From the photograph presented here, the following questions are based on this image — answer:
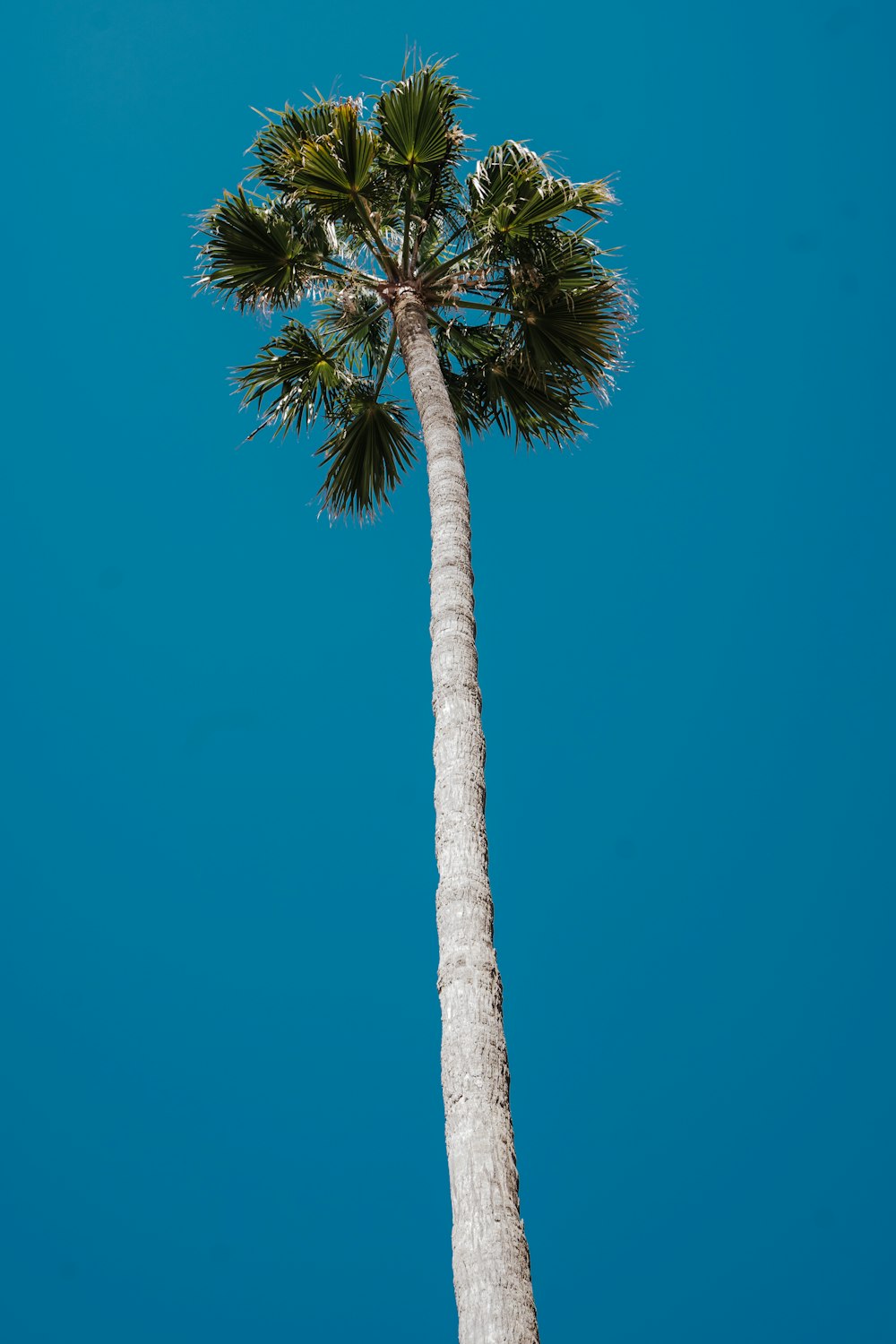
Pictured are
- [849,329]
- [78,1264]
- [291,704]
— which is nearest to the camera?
[78,1264]

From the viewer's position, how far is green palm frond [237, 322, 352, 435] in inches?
384

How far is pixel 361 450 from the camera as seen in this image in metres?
9.97

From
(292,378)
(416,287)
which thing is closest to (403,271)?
(416,287)

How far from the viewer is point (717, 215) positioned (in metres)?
35.2

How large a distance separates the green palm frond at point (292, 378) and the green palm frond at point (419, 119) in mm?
1695

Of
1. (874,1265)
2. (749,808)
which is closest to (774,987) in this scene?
(749,808)

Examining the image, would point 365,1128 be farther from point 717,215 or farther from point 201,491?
point 717,215

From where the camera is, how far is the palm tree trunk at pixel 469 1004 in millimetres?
3357

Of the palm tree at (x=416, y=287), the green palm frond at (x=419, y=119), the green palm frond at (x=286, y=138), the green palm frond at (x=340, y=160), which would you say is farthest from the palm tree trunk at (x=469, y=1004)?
the green palm frond at (x=286, y=138)

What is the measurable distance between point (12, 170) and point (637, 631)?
2471cm

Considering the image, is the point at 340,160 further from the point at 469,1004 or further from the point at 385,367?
the point at 469,1004

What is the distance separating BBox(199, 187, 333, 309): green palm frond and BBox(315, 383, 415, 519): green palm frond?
1093 millimetres

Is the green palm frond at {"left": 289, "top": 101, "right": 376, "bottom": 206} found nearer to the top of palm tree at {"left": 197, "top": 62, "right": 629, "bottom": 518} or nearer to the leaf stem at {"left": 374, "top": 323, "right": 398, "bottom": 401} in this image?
the top of palm tree at {"left": 197, "top": 62, "right": 629, "bottom": 518}

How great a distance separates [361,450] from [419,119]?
8.76ft
